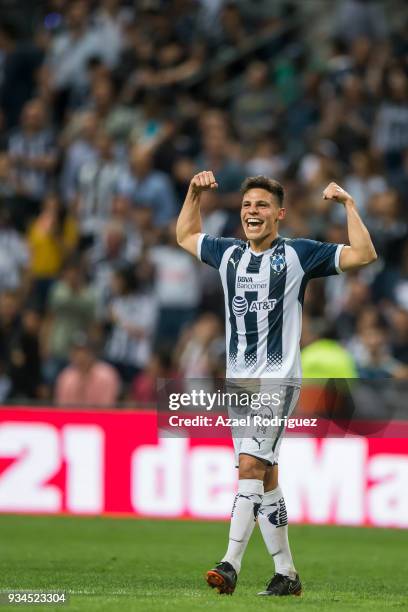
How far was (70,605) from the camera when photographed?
300 inches

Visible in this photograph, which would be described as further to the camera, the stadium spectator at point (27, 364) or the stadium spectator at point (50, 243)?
the stadium spectator at point (50, 243)

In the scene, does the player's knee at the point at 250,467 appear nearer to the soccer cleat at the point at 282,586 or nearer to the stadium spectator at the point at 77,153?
the soccer cleat at the point at 282,586

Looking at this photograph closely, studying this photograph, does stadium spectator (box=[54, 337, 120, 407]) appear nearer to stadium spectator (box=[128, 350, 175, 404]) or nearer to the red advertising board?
stadium spectator (box=[128, 350, 175, 404])

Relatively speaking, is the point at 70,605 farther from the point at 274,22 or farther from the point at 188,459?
the point at 274,22

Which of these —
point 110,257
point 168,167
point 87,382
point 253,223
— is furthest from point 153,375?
point 253,223

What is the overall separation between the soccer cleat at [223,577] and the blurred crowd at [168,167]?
5.34m

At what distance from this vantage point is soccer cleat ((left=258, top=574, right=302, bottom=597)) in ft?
27.4

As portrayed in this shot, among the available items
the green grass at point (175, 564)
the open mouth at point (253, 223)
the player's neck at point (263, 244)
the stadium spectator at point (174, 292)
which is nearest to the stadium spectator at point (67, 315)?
the stadium spectator at point (174, 292)

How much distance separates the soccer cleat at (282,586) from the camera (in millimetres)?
8344

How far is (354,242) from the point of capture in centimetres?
819

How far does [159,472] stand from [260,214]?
6.22 m

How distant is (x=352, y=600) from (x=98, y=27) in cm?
1356

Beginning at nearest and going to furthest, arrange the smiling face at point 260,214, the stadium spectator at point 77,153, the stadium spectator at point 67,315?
the smiling face at point 260,214 < the stadium spectator at point 67,315 < the stadium spectator at point 77,153

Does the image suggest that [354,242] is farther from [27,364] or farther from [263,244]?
[27,364]
